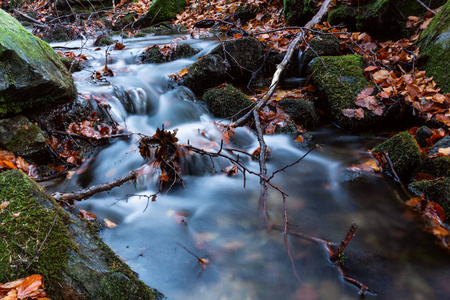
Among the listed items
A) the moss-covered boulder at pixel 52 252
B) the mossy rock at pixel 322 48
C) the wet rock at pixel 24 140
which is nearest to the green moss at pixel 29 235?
the moss-covered boulder at pixel 52 252

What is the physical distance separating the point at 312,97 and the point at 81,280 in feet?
14.5

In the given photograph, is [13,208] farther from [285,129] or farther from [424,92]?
[424,92]

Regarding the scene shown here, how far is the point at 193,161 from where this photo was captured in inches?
131

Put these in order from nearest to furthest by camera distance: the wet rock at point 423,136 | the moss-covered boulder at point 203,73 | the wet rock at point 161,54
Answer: the wet rock at point 423,136
the moss-covered boulder at point 203,73
the wet rock at point 161,54

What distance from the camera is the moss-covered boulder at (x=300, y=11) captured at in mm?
7098

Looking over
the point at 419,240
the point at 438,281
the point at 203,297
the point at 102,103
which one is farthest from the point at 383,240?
the point at 102,103

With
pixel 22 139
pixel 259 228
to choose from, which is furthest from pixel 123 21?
pixel 259 228

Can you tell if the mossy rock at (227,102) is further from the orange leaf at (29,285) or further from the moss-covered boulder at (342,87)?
the orange leaf at (29,285)

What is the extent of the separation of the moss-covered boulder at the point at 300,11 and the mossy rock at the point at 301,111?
13.3 feet

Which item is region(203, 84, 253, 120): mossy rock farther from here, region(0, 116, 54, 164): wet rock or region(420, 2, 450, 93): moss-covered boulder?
region(420, 2, 450, 93): moss-covered boulder

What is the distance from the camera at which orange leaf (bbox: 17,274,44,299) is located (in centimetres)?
119

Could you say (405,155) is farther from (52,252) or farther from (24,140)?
(24,140)

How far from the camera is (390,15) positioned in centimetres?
532

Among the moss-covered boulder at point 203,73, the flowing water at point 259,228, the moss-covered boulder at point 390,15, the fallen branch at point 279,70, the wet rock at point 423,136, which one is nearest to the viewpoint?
the flowing water at point 259,228
